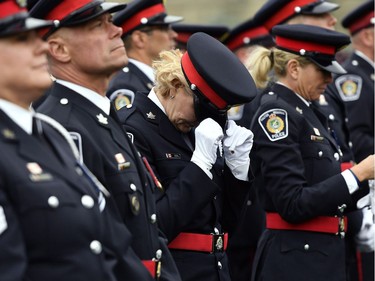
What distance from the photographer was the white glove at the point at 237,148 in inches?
210

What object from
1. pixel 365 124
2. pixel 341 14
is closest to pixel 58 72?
pixel 365 124

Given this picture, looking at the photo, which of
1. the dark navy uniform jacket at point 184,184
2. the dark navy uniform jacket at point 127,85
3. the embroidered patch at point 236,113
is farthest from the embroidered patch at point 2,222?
the embroidered patch at point 236,113

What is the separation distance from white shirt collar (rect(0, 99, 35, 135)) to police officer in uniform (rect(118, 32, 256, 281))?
57.0 inches

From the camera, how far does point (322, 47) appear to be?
640 centimetres

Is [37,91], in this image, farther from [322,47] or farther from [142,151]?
[322,47]

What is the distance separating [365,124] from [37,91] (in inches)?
186

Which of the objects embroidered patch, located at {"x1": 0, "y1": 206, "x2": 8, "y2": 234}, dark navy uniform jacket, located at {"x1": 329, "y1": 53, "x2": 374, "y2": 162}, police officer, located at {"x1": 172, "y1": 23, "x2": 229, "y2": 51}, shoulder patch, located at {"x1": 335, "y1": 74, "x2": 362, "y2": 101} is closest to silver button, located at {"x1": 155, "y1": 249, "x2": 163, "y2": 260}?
embroidered patch, located at {"x1": 0, "y1": 206, "x2": 8, "y2": 234}

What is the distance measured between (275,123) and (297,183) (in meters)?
0.37

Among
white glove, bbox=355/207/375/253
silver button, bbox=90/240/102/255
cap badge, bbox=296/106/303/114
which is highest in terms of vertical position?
silver button, bbox=90/240/102/255

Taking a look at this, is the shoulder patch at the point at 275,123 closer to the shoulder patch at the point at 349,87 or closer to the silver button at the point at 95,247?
the shoulder patch at the point at 349,87

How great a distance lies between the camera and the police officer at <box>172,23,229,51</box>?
959 cm

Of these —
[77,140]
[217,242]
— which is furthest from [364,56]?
[77,140]

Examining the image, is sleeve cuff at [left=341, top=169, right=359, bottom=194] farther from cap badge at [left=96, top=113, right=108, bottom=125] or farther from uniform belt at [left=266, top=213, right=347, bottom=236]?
cap badge at [left=96, top=113, right=108, bottom=125]

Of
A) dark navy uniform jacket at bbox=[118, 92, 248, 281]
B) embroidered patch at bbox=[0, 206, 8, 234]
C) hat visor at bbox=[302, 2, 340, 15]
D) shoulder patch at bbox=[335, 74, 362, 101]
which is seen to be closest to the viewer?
embroidered patch at bbox=[0, 206, 8, 234]
